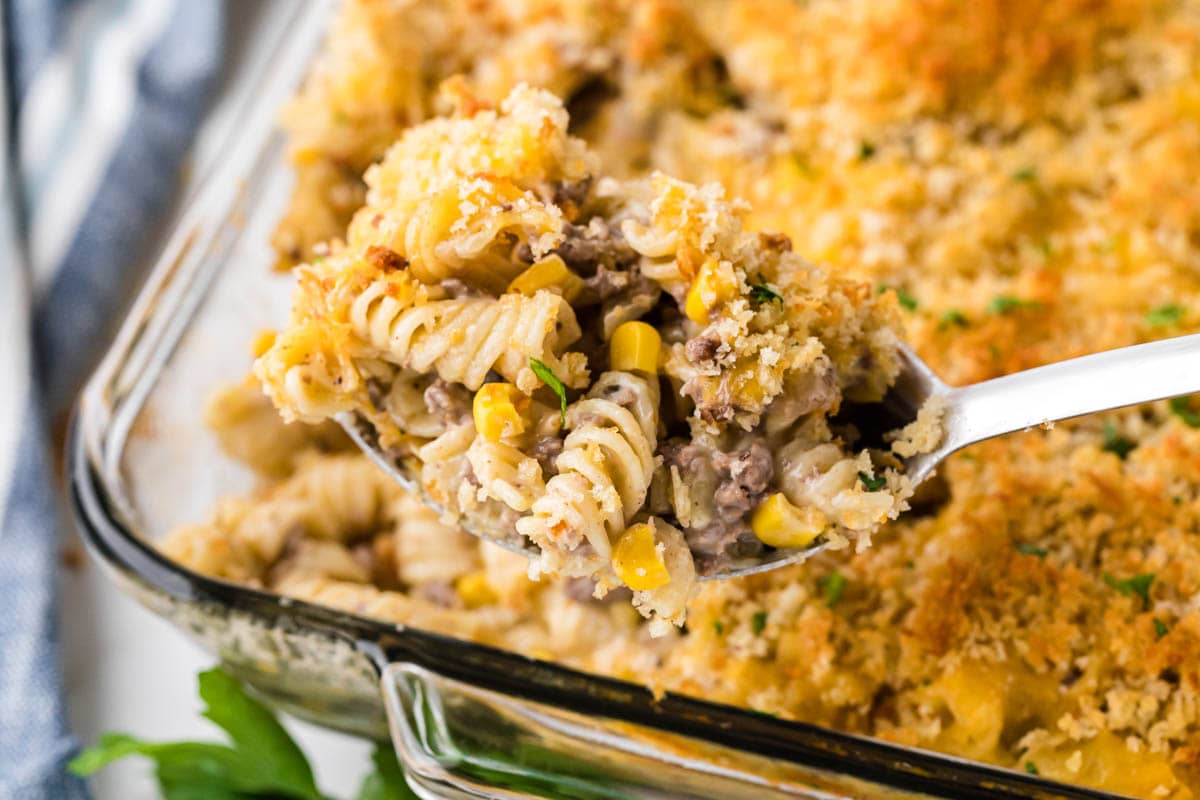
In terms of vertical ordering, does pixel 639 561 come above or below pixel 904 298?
below

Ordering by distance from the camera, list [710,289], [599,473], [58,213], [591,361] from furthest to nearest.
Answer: [58,213] < [591,361] < [710,289] < [599,473]

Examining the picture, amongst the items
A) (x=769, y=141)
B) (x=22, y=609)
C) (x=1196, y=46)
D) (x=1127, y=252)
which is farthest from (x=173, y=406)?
(x=1196, y=46)

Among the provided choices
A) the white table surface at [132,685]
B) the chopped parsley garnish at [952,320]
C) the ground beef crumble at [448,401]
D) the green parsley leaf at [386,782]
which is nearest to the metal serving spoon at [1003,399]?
the ground beef crumble at [448,401]

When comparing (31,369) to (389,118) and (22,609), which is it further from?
(389,118)

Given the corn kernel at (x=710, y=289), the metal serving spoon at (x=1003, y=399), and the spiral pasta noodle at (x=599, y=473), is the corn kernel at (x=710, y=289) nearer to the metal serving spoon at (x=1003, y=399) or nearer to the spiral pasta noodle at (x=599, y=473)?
the spiral pasta noodle at (x=599, y=473)

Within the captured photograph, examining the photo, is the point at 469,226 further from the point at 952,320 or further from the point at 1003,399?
the point at 952,320

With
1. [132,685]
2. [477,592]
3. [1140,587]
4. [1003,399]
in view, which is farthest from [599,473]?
[132,685]
